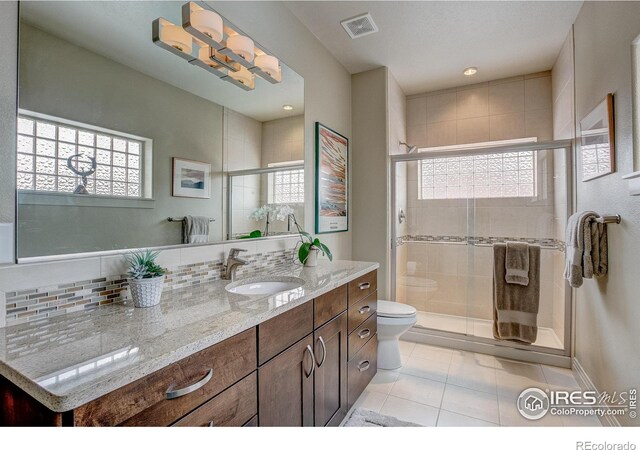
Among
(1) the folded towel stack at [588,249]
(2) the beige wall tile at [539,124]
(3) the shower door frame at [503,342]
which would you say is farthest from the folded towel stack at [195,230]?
(2) the beige wall tile at [539,124]

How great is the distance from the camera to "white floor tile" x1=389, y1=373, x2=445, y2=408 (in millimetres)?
1976

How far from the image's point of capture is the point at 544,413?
1.87m

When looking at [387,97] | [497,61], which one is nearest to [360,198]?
[387,97]

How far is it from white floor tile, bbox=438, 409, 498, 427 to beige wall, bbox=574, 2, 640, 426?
639 mm

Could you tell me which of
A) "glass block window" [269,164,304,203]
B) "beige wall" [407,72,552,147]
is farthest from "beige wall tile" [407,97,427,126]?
"glass block window" [269,164,304,203]

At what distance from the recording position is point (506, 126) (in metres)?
3.17

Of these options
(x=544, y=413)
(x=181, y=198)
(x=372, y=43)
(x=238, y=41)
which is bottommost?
(x=544, y=413)

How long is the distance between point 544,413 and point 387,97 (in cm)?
267

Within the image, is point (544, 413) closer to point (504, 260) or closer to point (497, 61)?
point (504, 260)

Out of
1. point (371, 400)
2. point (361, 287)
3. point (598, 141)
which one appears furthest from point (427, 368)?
point (598, 141)

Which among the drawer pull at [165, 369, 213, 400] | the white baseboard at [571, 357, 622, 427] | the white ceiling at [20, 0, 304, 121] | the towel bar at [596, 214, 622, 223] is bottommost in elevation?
the white baseboard at [571, 357, 622, 427]

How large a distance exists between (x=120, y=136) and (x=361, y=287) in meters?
1.45

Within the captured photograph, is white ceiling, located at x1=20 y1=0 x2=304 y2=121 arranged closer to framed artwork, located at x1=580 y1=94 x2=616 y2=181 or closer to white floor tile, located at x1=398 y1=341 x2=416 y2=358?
framed artwork, located at x1=580 y1=94 x2=616 y2=181

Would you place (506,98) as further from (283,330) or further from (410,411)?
(283,330)
